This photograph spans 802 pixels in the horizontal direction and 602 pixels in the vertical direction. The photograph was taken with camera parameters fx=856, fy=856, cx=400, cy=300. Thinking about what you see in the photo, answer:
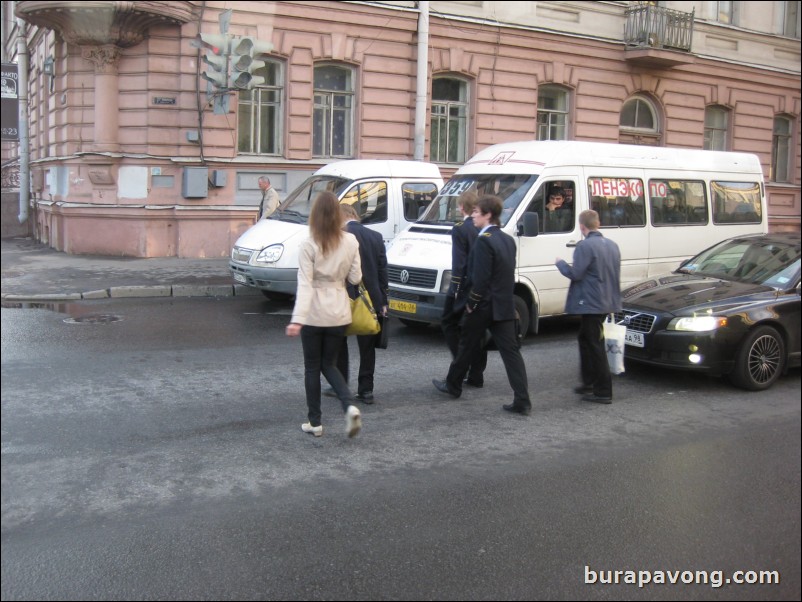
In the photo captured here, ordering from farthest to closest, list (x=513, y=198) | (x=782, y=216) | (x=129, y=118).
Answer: (x=782, y=216) → (x=129, y=118) → (x=513, y=198)

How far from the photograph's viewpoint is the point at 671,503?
4898 millimetres

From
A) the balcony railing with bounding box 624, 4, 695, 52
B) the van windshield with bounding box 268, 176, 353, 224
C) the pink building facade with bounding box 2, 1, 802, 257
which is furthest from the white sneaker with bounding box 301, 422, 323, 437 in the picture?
the balcony railing with bounding box 624, 4, 695, 52

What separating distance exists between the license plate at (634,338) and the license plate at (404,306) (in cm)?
262

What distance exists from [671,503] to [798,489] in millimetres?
1378

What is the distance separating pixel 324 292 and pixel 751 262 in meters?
4.78

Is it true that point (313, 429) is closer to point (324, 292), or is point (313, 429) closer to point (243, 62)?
point (324, 292)

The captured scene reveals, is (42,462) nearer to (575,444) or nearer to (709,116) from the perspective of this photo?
(575,444)

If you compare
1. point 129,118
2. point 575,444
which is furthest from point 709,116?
point 575,444

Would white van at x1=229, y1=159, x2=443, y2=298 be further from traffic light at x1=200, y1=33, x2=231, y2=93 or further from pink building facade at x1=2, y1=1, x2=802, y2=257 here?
pink building facade at x1=2, y1=1, x2=802, y2=257

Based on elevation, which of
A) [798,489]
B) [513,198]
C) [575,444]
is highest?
[513,198]

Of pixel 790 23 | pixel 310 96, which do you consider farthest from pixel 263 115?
pixel 790 23

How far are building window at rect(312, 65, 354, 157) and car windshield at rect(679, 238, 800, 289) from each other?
11.1 m

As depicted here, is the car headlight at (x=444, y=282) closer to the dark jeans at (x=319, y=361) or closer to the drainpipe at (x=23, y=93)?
the dark jeans at (x=319, y=361)

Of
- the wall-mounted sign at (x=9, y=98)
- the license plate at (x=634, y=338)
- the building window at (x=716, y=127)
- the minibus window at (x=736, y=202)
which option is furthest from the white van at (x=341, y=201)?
the building window at (x=716, y=127)
